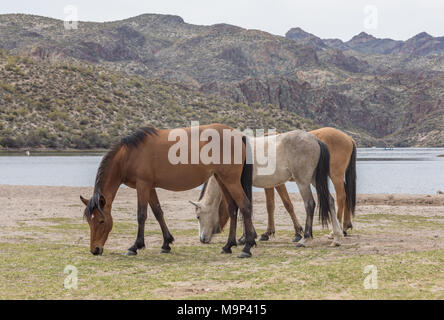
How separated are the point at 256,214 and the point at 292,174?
6.48 metres

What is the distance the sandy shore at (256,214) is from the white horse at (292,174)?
27.6 inches

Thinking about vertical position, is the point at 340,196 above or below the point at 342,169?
below

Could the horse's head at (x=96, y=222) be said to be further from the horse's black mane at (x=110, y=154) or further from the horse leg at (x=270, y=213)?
the horse leg at (x=270, y=213)

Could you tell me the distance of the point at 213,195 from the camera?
33.4ft

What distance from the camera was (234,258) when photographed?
8.41 m

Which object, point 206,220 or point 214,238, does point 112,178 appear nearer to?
point 206,220

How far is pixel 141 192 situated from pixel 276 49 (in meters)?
167

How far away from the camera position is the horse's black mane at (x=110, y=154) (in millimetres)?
8258

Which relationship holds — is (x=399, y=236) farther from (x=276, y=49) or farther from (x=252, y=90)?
(x=276, y=49)

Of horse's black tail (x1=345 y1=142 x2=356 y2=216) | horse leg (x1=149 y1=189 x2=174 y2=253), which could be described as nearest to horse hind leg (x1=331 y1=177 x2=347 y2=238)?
horse's black tail (x1=345 y1=142 x2=356 y2=216)

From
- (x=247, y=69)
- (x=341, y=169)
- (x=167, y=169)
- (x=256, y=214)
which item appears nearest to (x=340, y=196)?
(x=341, y=169)

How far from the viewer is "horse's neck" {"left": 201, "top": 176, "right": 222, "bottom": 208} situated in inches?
399

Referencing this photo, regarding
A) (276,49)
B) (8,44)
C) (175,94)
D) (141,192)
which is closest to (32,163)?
(175,94)

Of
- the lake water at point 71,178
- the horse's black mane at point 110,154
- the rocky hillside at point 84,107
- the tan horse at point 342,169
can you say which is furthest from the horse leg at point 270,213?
the rocky hillside at point 84,107
